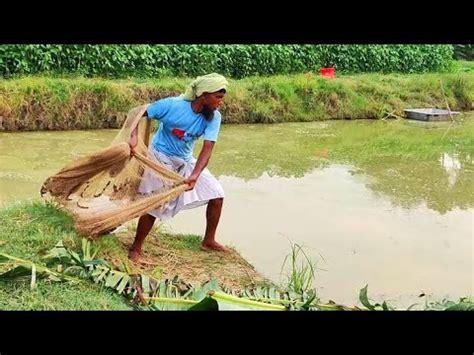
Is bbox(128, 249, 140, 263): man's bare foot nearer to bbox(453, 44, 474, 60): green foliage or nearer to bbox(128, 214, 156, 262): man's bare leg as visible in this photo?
bbox(128, 214, 156, 262): man's bare leg

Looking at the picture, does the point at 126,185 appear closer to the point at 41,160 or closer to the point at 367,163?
the point at 41,160

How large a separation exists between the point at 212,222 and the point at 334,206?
2.20 meters

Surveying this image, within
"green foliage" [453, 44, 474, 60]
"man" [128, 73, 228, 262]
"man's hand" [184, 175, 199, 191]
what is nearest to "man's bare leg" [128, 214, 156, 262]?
"man" [128, 73, 228, 262]

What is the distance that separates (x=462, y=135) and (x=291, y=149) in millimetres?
3812

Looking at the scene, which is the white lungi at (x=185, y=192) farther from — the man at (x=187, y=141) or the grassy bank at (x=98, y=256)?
the grassy bank at (x=98, y=256)

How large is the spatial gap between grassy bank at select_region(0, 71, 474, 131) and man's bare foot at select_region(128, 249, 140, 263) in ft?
19.0

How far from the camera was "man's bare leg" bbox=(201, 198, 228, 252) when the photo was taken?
157 inches

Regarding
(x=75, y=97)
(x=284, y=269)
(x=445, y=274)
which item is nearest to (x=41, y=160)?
(x=75, y=97)

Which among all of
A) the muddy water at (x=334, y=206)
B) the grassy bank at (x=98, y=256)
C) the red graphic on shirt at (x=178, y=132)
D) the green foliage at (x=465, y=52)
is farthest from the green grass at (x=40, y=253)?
the green foliage at (x=465, y=52)

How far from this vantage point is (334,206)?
6.00 meters

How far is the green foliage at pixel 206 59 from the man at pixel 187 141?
692cm

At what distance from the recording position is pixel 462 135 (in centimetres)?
1153

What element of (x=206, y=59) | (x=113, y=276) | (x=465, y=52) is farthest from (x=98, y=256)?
(x=465, y=52)
